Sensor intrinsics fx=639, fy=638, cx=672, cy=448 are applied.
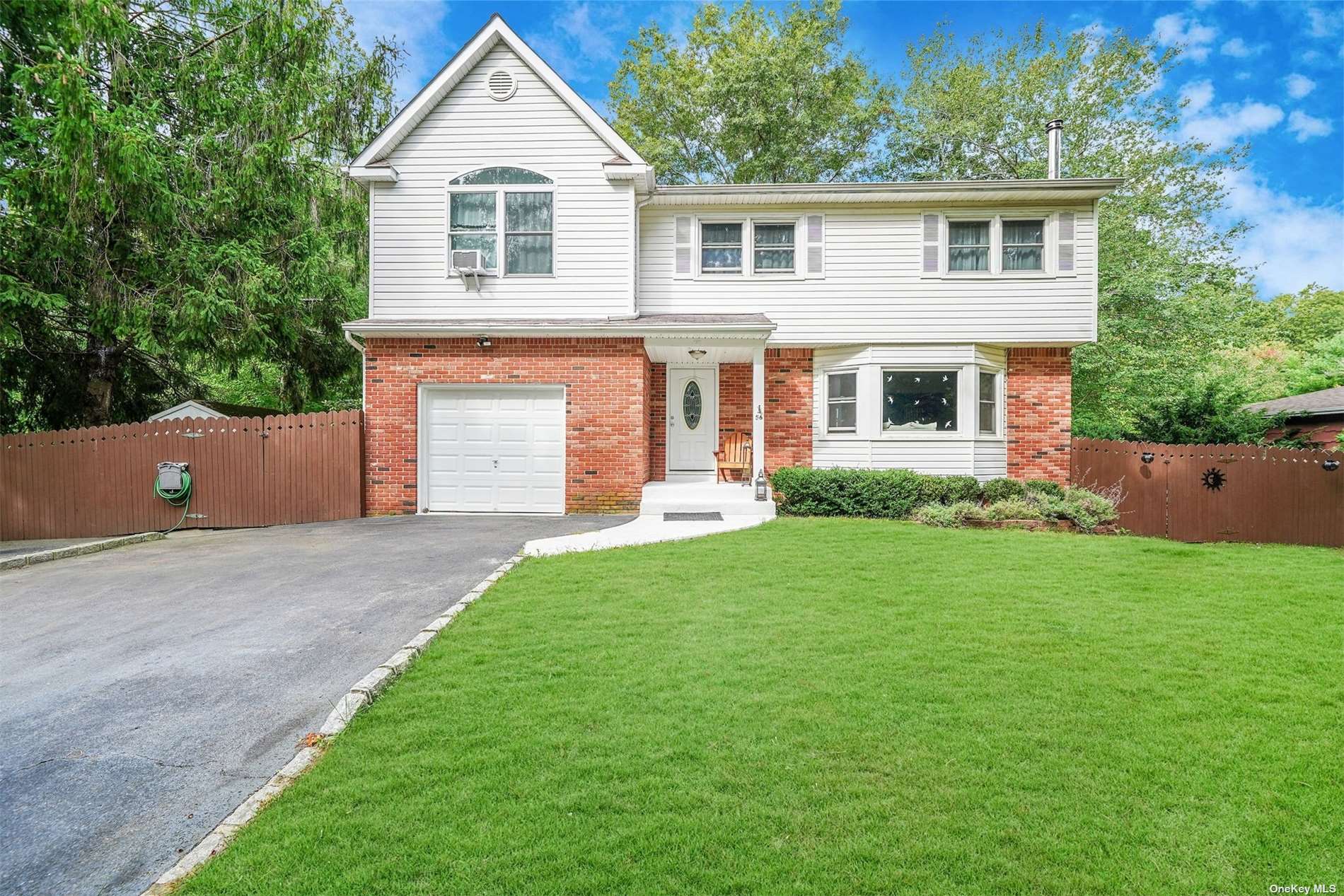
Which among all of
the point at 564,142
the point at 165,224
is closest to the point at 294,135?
the point at 165,224

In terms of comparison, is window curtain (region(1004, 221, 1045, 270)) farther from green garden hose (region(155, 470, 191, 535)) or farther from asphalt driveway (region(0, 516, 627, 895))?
green garden hose (region(155, 470, 191, 535))

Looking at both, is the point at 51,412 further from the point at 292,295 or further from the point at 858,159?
the point at 858,159

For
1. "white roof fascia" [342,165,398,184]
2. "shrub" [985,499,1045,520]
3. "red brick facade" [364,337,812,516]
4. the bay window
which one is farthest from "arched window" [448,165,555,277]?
"shrub" [985,499,1045,520]

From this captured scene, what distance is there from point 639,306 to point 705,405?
2.50 meters

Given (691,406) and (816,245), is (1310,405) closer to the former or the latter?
(816,245)

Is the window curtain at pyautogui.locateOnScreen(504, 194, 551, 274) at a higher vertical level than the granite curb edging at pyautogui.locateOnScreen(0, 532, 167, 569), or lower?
higher

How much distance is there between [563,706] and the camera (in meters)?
3.64

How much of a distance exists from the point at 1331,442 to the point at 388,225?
790 inches

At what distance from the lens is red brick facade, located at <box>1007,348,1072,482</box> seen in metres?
12.6

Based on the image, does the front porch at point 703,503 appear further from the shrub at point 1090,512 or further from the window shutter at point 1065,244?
the window shutter at point 1065,244

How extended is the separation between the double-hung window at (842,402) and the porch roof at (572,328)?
2.28 metres

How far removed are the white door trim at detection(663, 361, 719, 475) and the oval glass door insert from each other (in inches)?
3.6

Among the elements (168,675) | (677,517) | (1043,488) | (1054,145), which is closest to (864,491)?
(677,517)

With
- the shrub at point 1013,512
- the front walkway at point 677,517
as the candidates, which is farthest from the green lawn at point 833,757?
the shrub at point 1013,512
